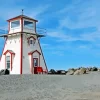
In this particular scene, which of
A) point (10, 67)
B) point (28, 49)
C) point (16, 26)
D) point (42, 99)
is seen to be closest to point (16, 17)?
point (16, 26)

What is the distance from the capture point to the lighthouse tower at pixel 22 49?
28.2 metres

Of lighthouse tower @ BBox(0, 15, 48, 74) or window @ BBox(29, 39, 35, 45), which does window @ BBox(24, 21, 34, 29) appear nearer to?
lighthouse tower @ BBox(0, 15, 48, 74)

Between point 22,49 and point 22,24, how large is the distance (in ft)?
9.12

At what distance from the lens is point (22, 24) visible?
28438mm

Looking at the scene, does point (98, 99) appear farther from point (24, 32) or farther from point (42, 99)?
point (24, 32)

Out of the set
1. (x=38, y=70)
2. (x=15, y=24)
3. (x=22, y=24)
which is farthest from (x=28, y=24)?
(x=38, y=70)

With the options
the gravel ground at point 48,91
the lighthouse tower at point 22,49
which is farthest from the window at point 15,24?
the gravel ground at point 48,91

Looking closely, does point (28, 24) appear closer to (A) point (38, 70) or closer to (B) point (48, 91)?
(A) point (38, 70)

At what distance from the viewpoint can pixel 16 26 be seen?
1151 inches

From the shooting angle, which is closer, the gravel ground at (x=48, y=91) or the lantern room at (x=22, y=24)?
the gravel ground at (x=48, y=91)

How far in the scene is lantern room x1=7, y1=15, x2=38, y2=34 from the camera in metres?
28.5

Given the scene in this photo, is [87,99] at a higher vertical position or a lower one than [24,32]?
lower

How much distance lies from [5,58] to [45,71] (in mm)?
4865

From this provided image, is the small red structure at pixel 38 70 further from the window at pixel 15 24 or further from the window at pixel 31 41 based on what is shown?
the window at pixel 15 24
